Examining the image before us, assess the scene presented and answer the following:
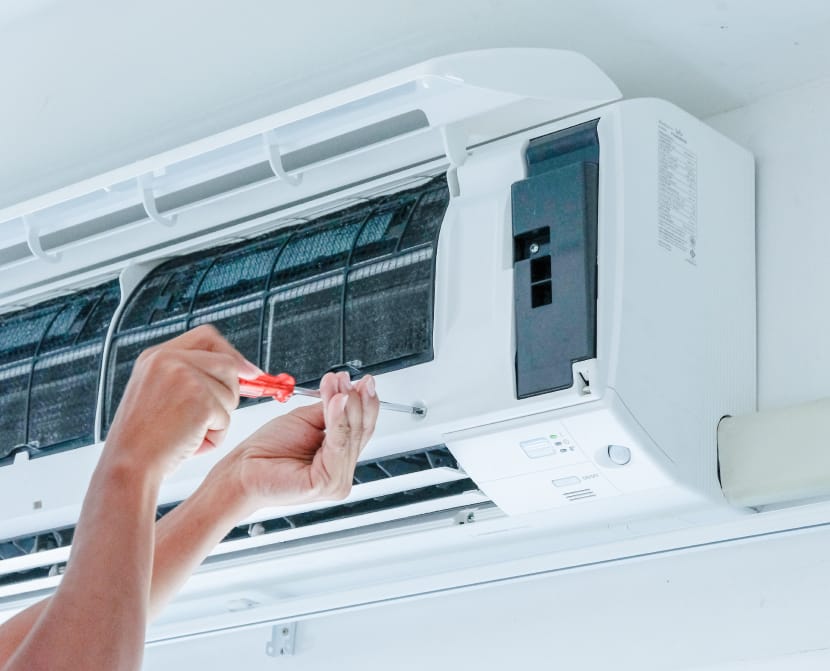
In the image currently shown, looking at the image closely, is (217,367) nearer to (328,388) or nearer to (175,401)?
(175,401)

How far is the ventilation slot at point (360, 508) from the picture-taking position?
1.78m

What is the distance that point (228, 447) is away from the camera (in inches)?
→ 73.9

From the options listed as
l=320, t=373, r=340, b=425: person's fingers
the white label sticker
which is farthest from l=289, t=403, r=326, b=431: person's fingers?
the white label sticker

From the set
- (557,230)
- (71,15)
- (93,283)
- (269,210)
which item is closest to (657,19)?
(557,230)

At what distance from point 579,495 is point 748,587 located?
12.2 inches

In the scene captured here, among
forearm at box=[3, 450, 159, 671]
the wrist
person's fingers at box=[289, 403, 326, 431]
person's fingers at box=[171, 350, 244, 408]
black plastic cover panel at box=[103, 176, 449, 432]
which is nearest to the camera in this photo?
forearm at box=[3, 450, 159, 671]

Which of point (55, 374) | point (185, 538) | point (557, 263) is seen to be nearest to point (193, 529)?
point (185, 538)

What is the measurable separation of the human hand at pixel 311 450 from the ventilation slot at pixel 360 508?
15 cm

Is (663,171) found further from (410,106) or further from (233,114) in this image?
(233,114)

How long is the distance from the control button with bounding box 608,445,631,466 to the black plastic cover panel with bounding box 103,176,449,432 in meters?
0.26

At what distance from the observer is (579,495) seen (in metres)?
1.70

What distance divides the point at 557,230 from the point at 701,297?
0.73 feet

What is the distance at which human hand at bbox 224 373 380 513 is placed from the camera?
1.55 metres

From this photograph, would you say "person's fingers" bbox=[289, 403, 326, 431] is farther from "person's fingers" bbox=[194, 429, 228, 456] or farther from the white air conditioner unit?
"person's fingers" bbox=[194, 429, 228, 456]
